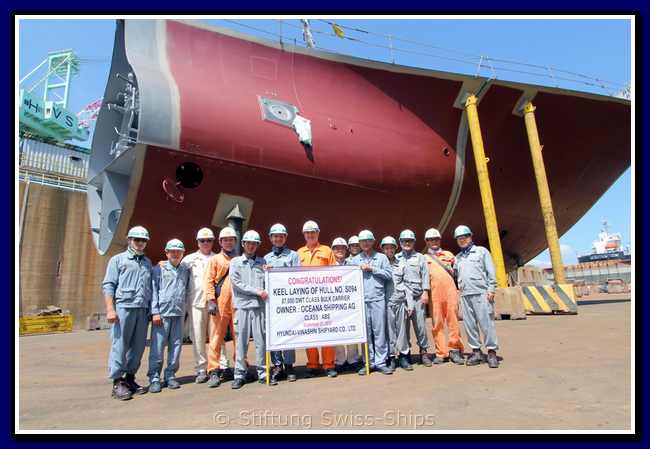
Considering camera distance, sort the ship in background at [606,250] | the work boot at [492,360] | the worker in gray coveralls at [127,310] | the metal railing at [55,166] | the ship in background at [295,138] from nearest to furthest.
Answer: the worker in gray coveralls at [127,310]
the work boot at [492,360]
the ship in background at [295,138]
the metal railing at [55,166]
the ship in background at [606,250]

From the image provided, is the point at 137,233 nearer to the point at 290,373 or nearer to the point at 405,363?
the point at 290,373

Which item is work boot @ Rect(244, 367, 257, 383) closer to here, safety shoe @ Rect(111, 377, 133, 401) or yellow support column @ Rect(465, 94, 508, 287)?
safety shoe @ Rect(111, 377, 133, 401)

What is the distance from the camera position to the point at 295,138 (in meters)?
8.79

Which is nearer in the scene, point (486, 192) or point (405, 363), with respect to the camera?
point (405, 363)

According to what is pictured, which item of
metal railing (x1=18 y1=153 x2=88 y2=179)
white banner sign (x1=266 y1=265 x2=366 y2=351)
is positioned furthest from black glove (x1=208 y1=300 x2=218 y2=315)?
metal railing (x1=18 y1=153 x2=88 y2=179)

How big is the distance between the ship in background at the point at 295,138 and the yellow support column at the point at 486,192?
0.53 m

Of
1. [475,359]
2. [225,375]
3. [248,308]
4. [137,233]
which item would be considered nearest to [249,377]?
[225,375]

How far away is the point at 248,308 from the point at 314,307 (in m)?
0.75

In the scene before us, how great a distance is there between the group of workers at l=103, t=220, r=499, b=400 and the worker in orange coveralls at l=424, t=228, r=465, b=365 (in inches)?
0.5

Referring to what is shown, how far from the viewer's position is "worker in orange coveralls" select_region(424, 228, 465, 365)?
5.12 metres

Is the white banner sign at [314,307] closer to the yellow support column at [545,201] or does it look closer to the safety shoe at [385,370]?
the safety shoe at [385,370]

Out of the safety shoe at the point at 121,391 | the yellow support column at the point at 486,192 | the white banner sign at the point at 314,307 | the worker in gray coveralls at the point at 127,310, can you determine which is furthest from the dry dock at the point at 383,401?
the yellow support column at the point at 486,192

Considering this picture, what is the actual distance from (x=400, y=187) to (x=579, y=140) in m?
6.74

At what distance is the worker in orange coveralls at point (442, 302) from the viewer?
512 centimetres
